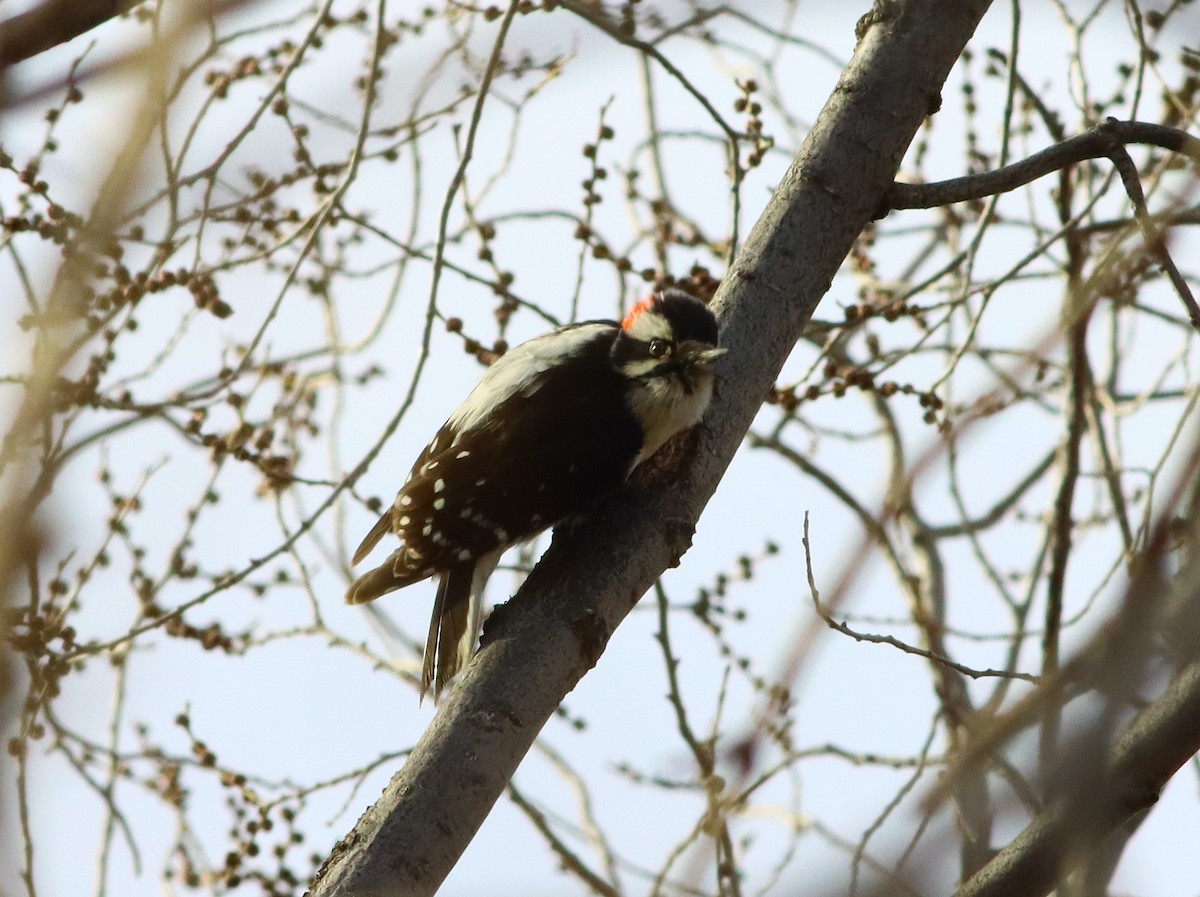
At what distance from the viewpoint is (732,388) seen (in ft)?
11.4

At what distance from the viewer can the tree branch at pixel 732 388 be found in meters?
2.83

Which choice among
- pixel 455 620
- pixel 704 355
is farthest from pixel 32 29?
pixel 455 620

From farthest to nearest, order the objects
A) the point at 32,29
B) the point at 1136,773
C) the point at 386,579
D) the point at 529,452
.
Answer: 1. the point at 386,579
2. the point at 529,452
3. the point at 1136,773
4. the point at 32,29

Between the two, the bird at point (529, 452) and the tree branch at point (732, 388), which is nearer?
the tree branch at point (732, 388)

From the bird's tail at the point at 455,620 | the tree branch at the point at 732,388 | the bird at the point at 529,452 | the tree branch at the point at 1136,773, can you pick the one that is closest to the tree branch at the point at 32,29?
the tree branch at the point at 1136,773

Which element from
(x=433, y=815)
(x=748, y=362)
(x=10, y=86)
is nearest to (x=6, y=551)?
(x=10, y=86)

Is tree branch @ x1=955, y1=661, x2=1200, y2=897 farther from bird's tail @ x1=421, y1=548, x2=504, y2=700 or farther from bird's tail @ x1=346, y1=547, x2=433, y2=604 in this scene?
bird's tail @ x1=346, y1=547, x2=433, y2=604

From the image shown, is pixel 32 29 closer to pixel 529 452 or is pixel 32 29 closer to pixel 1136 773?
pixel 1136 773

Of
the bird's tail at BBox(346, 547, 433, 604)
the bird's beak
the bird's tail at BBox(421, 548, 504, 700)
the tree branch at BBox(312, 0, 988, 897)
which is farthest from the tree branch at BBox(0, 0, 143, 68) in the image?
the bird's tail at BBox(346, 547, 433, 604)

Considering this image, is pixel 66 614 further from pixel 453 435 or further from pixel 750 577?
pixel 750 577

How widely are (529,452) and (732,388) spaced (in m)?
0.66

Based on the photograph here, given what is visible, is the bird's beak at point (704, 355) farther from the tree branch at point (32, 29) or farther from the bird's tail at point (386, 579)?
the tree branch at point (32, 29)

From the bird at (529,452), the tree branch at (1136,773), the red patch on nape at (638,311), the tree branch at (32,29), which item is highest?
the red patch on nape at (638,311)

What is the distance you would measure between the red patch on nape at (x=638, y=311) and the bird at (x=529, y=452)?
0.5 inches
